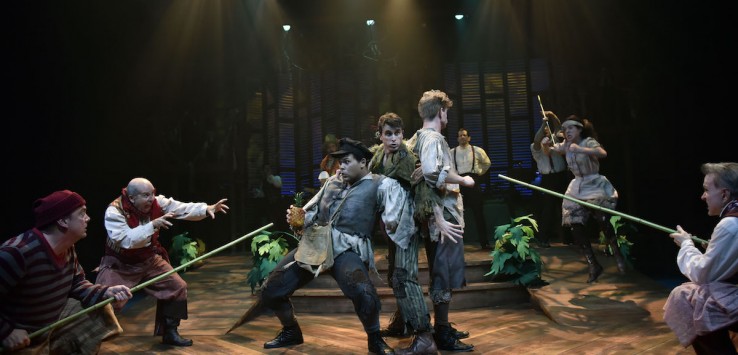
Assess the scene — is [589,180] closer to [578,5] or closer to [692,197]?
[692,197]

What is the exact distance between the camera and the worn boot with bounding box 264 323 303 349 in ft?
11.8

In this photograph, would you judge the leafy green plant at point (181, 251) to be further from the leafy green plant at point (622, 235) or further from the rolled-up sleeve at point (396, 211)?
the leafy green plant at point (622, 235)

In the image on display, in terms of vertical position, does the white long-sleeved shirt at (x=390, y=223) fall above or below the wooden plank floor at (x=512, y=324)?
above

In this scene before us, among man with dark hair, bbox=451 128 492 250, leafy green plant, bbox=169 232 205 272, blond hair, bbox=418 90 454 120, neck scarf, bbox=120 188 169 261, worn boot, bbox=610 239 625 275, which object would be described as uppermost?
blond hair, bbox=418 90 454 120

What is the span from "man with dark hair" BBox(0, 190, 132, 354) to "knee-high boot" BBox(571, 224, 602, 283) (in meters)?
4.15

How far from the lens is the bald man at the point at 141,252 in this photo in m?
3.61

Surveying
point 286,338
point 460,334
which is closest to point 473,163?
point 460,334

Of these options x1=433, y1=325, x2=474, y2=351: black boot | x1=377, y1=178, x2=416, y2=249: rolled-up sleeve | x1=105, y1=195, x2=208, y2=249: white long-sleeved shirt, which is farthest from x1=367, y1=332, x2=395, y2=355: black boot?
x1=105, y1=195, x2=208, y2=249: white long-sleeved shirt

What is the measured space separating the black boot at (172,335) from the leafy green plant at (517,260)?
2.77m

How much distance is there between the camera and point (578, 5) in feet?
26.9

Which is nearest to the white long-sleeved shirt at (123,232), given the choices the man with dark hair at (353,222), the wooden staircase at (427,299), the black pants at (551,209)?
the man with dark hair at (353,222)

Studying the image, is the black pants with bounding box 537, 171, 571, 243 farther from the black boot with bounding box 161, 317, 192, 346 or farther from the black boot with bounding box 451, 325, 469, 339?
the black boot with bounding box 161, 317, 192, 346

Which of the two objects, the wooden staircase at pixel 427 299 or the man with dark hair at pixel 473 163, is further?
the man with dark hair at pixel 473 163

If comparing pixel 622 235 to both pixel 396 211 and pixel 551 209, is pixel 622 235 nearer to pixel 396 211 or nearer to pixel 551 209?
pixel 551 209
